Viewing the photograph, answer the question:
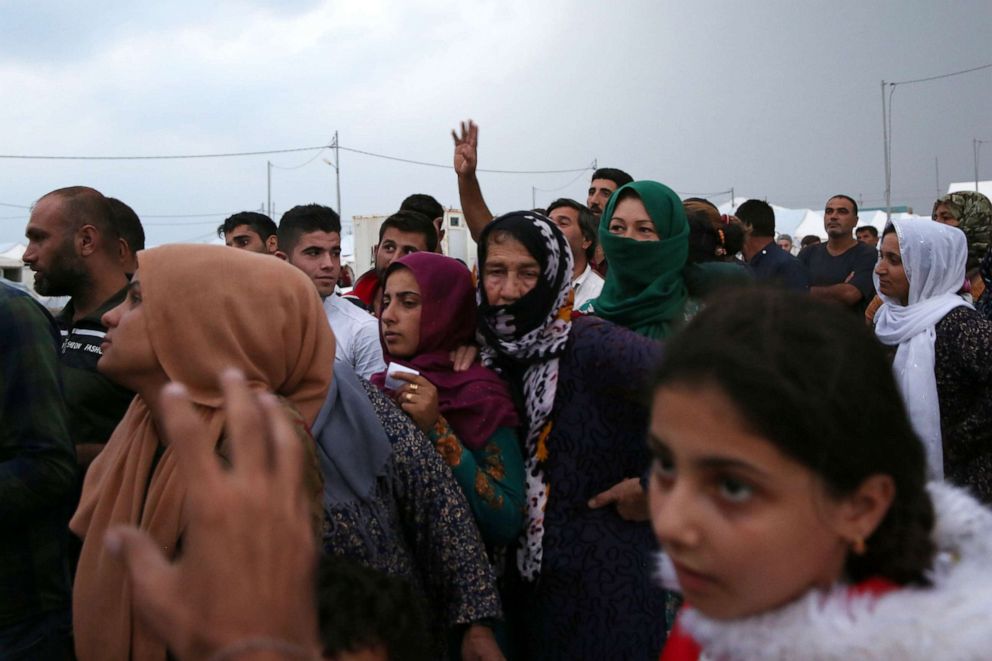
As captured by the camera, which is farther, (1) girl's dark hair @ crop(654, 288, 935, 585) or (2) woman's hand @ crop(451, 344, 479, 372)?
(2) woman's hand @ crop(451, 344, 479, 372)

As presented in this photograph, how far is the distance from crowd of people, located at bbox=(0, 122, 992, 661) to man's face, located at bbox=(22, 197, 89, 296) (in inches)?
0.5

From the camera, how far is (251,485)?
0.78 metres

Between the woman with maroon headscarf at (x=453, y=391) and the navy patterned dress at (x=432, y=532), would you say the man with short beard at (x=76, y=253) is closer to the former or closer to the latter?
the woman with maroon headscarf at (x=453, y=391)

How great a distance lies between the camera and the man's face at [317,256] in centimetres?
491

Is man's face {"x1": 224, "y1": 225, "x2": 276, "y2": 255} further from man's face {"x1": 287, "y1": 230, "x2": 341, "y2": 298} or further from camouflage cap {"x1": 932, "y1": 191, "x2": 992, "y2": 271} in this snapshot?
camouflage cap {"x1": 932, "y1": 191, "x2": 992, "y2": 271}

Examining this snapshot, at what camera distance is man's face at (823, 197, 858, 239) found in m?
7.93

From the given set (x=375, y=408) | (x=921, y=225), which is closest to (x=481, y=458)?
(x=375, y=408)

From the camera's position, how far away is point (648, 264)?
3283 mm

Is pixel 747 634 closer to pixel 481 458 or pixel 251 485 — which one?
pixel 251 485

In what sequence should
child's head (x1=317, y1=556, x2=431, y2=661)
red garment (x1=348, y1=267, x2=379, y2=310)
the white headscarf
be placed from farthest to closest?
red garment (x1=348, y1=267, x2=379, y2=310) < the white headscarf < child's head (x1=317, y1=556, x2=431, y2=661)

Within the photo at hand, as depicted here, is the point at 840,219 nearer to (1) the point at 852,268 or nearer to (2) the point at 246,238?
(1) the point at 852,268

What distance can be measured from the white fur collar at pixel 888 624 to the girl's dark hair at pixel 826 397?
0.06 metres

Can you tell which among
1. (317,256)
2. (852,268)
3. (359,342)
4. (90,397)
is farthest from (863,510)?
(852,268)

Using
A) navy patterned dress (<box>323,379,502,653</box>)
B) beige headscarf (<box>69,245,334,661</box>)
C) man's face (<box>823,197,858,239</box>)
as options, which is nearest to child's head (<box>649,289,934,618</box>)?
beige headscarf (<box>69,245,334,661</box>)
